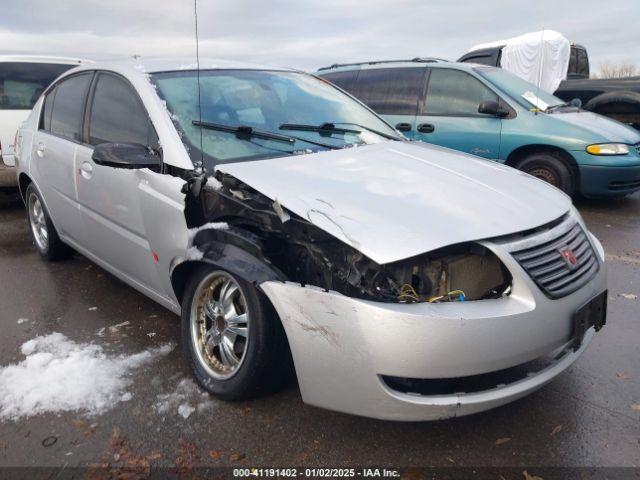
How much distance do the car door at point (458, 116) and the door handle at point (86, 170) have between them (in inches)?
171

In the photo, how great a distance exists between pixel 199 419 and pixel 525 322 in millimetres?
1537

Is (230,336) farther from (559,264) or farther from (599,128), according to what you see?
(599,128)

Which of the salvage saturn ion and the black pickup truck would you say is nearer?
the salvage saturn ion

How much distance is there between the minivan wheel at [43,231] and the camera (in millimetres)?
4695

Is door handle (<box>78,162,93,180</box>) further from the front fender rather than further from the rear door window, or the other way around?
the front fender

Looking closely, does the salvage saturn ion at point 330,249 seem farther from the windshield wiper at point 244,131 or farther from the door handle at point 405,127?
the door handle at point 405,127

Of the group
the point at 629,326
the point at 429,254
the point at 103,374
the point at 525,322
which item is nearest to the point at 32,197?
the point at 103,374

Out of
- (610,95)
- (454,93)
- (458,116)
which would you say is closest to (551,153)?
(458,116)

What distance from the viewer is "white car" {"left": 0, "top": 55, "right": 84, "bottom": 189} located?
6793mm

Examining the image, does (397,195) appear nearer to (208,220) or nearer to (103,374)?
(208,220)

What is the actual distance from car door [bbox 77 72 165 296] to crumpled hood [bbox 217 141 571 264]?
75 centimetres

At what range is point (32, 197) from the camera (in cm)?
500

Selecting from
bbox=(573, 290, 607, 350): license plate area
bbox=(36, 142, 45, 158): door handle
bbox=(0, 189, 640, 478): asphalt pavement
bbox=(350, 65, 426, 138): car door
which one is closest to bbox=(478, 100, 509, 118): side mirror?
bbox=(350, 65, 426, 138): car door

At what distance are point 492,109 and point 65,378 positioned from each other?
5.30m
